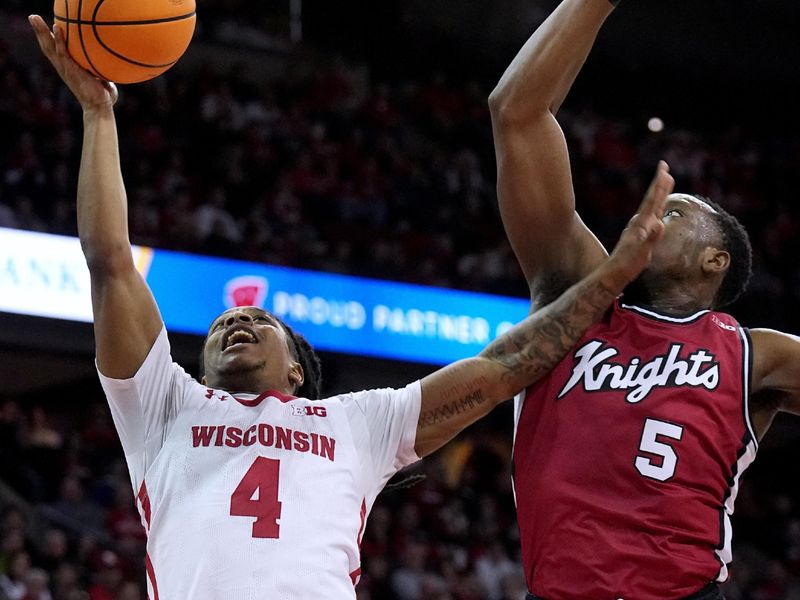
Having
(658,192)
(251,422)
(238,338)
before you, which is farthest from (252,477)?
(658,192)

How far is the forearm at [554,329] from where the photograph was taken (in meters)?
3.32

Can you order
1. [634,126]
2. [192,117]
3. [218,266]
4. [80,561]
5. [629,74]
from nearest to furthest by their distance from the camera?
[80,561] < [218,266] < [192,117] < [634,126] < [629,74]

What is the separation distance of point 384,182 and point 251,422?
11451 millimetres

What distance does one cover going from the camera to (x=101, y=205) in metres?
3.35

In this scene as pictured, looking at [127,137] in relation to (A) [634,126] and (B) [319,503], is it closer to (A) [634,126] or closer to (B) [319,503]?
(A) [634,126]

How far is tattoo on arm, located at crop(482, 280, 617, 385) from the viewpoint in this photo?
3332 millimetres

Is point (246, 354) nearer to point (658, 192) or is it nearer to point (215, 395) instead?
point (215, 395)

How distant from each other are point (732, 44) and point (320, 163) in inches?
359

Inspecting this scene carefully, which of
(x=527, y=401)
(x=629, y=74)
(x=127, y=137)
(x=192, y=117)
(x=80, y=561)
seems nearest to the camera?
(x=527, y=401)

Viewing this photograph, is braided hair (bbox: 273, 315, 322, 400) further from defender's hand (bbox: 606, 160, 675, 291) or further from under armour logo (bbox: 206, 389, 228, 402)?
defender's hand (bbox: 606, 160, 675, 291)

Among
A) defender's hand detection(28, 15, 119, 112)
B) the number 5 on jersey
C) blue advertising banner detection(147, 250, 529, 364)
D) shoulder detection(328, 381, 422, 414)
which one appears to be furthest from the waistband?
blue advertising banner detection(147, 250, 529, 364)

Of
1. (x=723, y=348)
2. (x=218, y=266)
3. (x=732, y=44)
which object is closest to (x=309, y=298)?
(x=218, y=266)

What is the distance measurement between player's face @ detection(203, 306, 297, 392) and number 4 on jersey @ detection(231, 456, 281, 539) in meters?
0.39

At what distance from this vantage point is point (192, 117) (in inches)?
560
